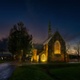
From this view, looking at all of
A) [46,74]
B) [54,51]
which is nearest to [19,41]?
[54,51]

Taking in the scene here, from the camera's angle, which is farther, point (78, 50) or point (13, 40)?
point (78, 50)

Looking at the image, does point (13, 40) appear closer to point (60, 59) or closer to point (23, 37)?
point (23, 37)

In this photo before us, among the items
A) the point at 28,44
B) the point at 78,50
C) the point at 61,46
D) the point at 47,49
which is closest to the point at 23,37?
the point at 28,44

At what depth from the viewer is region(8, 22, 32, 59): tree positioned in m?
86.5

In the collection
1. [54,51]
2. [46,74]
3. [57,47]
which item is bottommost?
[46,74]

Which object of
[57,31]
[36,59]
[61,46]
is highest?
[57,31]

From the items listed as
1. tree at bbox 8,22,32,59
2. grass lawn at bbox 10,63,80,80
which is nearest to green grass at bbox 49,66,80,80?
grass lawn at bbox 10,63,80,80

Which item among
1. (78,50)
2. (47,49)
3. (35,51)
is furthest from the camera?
(78,50)

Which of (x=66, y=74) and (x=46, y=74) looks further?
(x=46, y=74)

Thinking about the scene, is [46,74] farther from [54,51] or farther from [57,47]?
[57,47]

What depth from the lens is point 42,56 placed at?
A: 93.6 metres

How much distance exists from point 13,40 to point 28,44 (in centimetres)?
685

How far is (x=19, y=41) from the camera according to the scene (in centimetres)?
8638

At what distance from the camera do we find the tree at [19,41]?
86.5m
